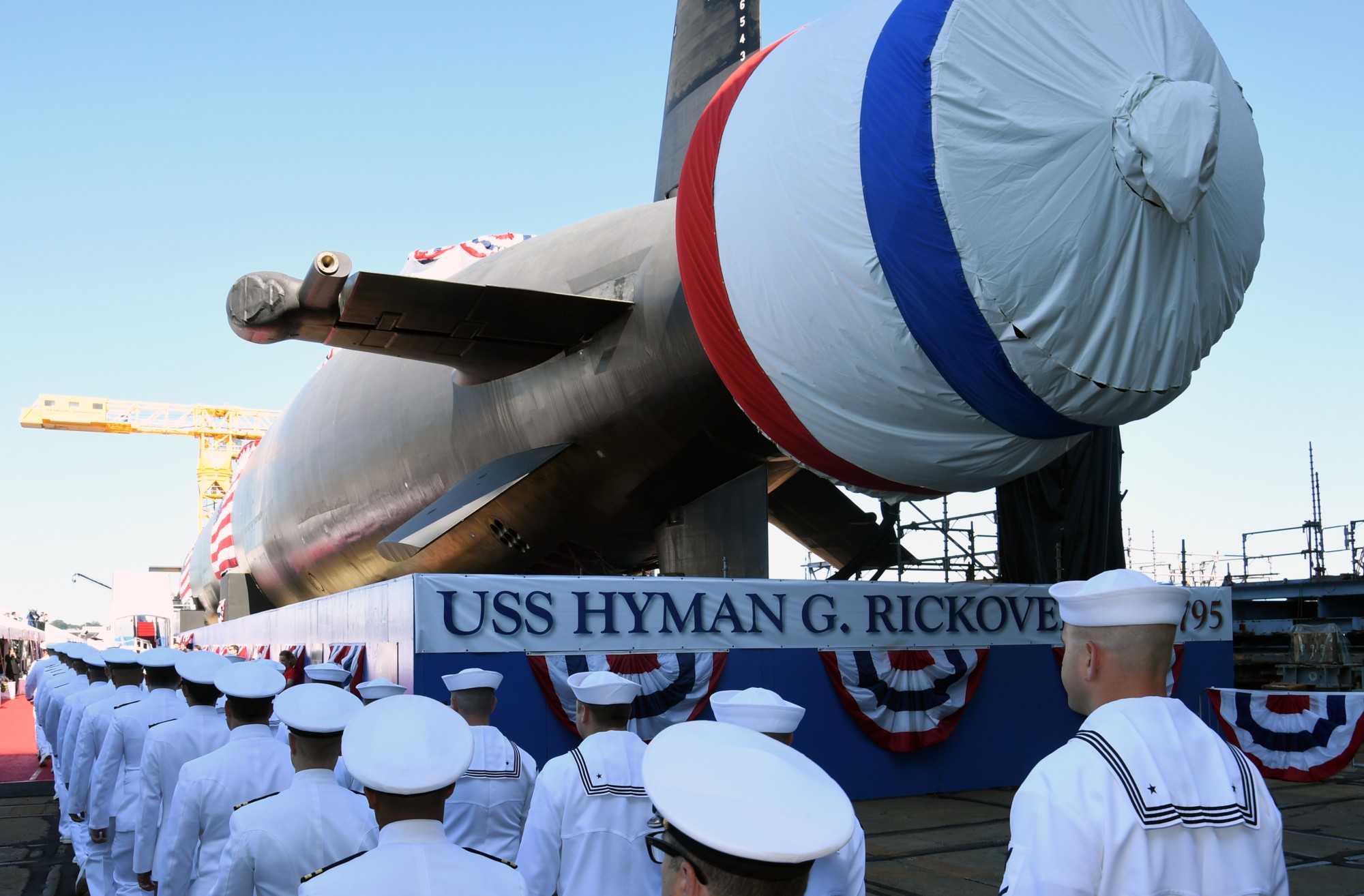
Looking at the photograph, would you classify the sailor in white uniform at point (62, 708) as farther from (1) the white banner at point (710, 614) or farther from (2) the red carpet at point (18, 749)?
(1) the white banner at point (710, 614)

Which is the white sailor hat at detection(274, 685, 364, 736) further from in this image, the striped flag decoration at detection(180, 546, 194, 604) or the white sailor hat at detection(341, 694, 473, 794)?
the striped flag decoration at detection(180, 546, 194, 604)

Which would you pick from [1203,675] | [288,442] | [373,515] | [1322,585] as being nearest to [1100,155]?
[1203,675]

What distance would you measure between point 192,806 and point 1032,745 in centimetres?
811

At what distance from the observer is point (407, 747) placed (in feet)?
8.89

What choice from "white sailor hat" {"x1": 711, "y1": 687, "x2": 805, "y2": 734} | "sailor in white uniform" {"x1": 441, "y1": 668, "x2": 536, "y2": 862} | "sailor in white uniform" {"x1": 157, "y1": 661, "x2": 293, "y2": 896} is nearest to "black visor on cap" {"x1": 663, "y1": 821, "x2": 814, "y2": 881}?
"white sailor hat" {"x1": 711, "y1": 687, "x2": 805, "y2": 734}

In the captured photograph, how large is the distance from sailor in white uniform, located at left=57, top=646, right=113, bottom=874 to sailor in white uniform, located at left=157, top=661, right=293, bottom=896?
388 centimetres

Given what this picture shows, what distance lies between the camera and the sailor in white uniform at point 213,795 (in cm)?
434

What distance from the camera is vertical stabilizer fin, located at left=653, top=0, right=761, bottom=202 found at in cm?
1023

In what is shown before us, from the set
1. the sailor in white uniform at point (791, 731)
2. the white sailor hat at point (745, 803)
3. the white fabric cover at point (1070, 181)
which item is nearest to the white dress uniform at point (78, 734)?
the sailor in white uniform at point (791, 731)

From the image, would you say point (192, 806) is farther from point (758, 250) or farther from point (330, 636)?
point (330, 636)

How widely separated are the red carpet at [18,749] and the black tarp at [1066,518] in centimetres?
1285

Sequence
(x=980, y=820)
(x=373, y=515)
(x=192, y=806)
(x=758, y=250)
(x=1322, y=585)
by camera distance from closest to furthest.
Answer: (x=192, y=806), (x=758, y=250), (x=980, y=820), (x=373, y=515), (x=1322, y=585)

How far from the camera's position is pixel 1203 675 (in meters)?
11.2

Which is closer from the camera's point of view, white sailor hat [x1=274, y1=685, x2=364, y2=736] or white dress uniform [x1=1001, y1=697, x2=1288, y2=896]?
white dress uniform [x1=1001, y1=697, x2=1288, y2=896]
